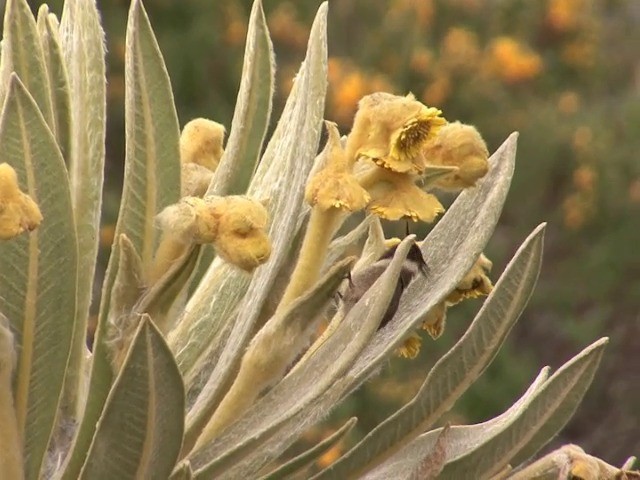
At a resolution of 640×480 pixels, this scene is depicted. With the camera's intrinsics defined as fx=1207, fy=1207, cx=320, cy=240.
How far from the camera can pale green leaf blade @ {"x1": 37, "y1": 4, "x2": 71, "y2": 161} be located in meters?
1.30

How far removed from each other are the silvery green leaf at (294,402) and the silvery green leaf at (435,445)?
0.46 ft

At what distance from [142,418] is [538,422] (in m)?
0.45

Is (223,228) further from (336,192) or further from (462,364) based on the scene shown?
(462,364)

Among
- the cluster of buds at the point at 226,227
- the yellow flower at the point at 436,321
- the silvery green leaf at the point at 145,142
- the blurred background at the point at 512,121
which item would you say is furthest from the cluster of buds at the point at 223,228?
the blurred background at the point at 512,121

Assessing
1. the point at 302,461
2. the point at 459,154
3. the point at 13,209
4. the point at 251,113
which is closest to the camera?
the point at 13,209

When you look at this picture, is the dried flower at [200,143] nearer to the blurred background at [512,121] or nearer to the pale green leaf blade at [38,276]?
the pale green leaf blade at [38,276]

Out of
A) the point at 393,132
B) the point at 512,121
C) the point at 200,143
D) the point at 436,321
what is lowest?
the point at 512,121

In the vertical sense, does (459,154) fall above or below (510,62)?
above

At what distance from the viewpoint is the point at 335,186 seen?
115 cm

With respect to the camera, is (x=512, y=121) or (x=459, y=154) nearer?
(x=459, y=154)

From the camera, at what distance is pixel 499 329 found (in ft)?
4.12

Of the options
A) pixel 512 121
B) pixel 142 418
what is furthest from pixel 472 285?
pixel 512 121

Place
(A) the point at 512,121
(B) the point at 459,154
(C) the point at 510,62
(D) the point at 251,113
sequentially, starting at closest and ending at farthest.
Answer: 1. (B) the point at 459,154
2. (D) the point at 251,113
3. (A) the point at 512,121
4. (C) the point at 510,62

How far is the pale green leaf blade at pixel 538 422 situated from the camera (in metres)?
1.21
